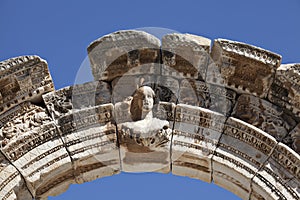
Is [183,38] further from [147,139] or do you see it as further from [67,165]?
[67,165]

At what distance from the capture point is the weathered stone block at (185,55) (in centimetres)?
1097

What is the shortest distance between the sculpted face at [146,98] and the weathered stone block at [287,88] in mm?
1633

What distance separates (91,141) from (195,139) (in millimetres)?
1415

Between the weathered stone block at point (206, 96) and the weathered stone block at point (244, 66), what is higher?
the weathered stone block at point (244, 66)

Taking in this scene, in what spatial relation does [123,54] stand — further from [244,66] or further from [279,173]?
[279,173]

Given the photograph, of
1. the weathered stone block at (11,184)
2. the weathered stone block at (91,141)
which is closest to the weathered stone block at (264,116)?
the weathered stone block at (91,141)

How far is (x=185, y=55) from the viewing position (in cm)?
1106

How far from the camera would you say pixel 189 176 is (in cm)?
1103

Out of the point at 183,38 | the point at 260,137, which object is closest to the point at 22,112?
the point at 183,38

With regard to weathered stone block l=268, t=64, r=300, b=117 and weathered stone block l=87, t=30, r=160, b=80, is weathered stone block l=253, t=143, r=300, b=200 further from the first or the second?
weathered stone block l=87, t=30, r=160, b=80

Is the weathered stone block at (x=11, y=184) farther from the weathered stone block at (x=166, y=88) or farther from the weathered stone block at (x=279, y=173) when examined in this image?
the weathered stone block at (x=279, y=173)

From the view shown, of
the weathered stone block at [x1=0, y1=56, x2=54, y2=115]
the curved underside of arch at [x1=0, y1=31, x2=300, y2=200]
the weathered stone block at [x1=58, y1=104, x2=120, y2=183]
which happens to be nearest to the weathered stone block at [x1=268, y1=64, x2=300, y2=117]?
the curved underside of arch at [x1=0, y1=31, x2=300, y2=200]

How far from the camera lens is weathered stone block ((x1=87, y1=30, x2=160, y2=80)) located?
36.0 feet

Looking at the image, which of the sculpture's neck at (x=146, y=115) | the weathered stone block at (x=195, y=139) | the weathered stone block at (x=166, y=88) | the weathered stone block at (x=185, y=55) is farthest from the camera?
the weathered stone block at (x=166, y=88)
